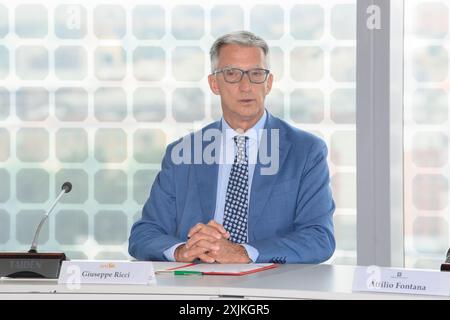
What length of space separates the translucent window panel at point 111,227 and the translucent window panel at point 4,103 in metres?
0.70

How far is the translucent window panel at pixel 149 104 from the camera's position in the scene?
4.40m

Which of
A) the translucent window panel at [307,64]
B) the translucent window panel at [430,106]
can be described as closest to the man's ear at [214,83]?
the translucent window panel at [307,64]

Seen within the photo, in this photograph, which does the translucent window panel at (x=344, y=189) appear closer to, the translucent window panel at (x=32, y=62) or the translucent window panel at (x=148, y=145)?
the translucent window panel at (x=148, y=145)

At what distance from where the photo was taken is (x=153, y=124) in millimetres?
4406

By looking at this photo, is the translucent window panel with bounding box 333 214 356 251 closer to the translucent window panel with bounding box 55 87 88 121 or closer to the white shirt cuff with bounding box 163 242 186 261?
the translucent window panel with bounding box 55 87 88 121

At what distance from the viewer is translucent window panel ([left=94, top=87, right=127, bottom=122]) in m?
4.41

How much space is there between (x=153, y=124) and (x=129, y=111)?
0.14m

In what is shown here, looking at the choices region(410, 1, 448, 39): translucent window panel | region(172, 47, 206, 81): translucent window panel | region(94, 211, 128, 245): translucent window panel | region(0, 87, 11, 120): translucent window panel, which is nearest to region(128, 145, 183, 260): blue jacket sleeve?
region(172, 47, 206, 81): translucent window panel

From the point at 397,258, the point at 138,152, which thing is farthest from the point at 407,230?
the point at 138,152

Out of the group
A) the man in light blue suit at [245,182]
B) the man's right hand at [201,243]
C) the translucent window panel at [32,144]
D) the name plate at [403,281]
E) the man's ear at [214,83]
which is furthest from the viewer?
the translucent window panel at [32,144]

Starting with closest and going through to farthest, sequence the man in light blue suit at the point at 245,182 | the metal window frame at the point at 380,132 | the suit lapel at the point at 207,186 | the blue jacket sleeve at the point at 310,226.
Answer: the blue jacket sleeve at the point at 310,226
the man in light blue suit at the point at 245,182
the suit lapel at the point at 207,186
the metal window frame at the point at 380,132

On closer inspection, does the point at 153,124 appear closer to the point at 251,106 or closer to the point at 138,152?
the point at 138,152
